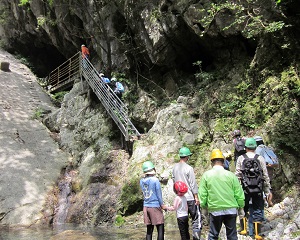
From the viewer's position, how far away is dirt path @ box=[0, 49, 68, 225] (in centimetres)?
995

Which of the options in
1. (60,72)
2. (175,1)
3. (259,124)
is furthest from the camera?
(60,72)

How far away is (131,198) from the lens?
8.52m

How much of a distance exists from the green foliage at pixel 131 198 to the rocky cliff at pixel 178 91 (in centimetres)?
3

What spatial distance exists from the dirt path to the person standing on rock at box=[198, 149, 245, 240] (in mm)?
7284

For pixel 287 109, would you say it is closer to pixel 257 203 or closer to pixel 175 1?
pixel 257 203

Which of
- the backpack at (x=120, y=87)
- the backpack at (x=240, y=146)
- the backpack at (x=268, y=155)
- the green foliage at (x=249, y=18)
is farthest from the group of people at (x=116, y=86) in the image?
the backpack at (x=268, y=155)

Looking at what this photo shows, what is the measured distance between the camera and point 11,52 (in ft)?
88.4

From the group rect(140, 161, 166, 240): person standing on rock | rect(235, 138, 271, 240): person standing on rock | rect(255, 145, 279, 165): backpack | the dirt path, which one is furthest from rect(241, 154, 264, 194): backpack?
the dirt path

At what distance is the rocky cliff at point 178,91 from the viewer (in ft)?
27.4

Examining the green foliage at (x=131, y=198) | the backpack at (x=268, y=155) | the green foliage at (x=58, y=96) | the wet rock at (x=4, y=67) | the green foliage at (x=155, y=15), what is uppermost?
the wet rock at (x=4, y=67)

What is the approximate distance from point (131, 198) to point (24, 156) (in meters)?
6.26

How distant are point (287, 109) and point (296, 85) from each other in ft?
2.40

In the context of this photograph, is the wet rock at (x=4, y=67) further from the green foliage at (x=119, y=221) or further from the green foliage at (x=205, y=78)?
the green foliage at (x=119, y=221)

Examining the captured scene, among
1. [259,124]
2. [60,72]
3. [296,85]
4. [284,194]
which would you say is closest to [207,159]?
[259,124]
